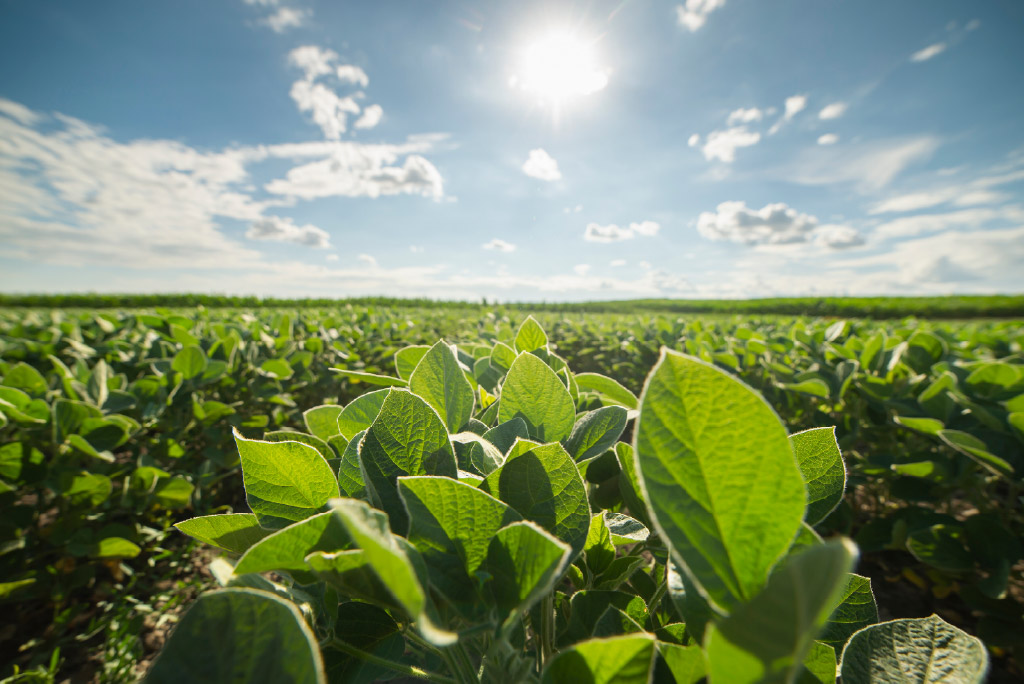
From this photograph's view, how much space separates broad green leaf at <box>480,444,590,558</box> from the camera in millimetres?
498

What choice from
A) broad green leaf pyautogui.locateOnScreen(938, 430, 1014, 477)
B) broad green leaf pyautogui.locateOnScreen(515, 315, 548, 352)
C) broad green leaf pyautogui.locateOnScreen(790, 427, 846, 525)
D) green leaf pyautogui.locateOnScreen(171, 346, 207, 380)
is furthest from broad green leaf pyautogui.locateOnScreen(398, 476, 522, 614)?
green leaf pyautogui.locateOnScreen(171, 346, 207, 380)

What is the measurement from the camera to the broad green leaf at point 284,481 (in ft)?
1.72

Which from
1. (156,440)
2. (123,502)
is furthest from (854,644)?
(156,440)

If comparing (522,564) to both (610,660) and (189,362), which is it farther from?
(189,362)

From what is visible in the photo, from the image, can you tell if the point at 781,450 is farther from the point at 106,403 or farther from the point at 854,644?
the point at 106,403

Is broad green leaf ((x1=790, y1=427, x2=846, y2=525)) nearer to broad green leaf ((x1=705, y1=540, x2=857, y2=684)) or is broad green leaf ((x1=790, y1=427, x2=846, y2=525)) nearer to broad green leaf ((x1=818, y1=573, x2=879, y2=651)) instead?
broad green leaf ((x1=818, y1=573, x2=879, y2=651))

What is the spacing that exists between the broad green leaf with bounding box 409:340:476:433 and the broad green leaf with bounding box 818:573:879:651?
0.58 m

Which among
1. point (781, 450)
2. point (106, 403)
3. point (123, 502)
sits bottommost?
point (123, 502)

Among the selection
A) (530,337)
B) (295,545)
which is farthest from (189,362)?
(295,545)

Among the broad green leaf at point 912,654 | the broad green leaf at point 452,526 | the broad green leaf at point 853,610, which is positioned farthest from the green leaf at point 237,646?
the broad green leaf at point 853,610

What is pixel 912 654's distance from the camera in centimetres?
50

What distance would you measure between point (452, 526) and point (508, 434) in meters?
0.23

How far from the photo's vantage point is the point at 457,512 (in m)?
0.45

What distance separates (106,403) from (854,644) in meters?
2.70
